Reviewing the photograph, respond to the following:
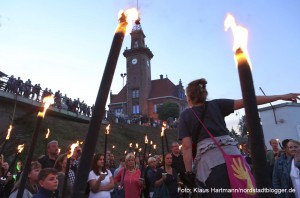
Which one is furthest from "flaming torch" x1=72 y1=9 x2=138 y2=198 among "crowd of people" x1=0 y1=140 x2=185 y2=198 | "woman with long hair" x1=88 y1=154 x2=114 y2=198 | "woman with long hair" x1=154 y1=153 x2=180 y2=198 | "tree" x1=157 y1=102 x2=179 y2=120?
"tree" x1=157 y1=102 x2=179 y2=120

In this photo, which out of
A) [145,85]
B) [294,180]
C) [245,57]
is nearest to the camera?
[245,57]

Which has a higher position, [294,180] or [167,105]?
[167,105]

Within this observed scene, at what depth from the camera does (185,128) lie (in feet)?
9.08

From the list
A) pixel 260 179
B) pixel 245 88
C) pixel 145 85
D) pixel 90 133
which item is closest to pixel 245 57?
pixel 245 88

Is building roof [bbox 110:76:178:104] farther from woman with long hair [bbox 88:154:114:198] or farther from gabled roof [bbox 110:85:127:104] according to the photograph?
woman with long hair [bbox 88:154:114:198]

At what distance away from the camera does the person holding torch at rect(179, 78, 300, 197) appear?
8.05ft

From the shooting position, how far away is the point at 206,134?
2.66 metres

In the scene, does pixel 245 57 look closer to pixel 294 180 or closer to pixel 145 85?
pixel 294 180

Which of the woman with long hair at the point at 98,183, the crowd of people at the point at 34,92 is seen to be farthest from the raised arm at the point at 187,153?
the crowd of people at the point at 34,92

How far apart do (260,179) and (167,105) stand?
184 ft

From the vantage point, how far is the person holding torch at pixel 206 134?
2.45 m

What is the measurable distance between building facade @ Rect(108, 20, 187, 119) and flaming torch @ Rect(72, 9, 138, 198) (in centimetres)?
6316

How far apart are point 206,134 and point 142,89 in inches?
2522

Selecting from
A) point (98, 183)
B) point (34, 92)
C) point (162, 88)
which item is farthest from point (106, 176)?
point (162, 88)
